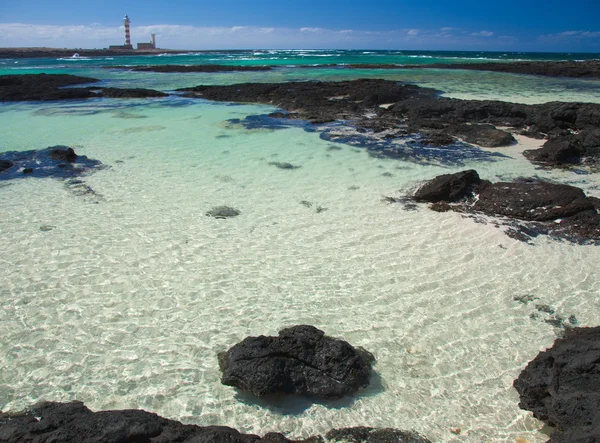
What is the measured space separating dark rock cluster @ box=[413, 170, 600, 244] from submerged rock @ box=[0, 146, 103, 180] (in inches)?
326

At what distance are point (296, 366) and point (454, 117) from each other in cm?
1464

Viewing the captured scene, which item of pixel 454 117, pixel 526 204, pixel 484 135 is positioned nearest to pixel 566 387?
pixel 526 204

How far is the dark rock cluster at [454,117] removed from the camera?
438 inches

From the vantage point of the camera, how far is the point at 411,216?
285 inches

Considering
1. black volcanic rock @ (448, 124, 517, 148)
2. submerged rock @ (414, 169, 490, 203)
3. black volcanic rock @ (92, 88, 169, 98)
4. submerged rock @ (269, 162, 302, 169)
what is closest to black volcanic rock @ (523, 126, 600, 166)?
black volcanic rock @ (448, 124, 517, 148)

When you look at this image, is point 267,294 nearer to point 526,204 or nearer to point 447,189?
point 447,189

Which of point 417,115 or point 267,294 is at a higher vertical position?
point 417,115

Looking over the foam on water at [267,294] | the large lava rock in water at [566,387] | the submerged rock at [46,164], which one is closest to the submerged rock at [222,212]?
the foam on water at [267,294]

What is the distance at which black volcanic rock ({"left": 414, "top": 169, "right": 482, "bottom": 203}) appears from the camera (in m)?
7.85

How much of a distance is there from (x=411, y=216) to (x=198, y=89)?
2236cm

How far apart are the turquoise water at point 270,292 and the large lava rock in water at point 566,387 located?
0.56 ft

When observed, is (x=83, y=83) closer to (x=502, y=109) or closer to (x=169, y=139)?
(x=169, y=139)

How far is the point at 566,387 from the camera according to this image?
3166 millimetres

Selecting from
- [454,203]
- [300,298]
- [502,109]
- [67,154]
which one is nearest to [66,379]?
Result: [300,298]
